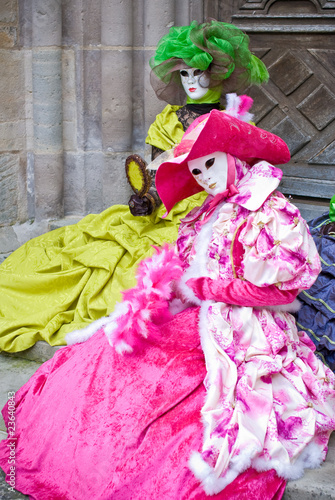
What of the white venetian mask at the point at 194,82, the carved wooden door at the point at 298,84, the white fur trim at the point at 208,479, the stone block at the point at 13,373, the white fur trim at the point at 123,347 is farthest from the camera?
the carved wooden door at the point at 298,84

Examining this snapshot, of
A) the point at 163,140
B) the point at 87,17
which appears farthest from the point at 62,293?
the point at 87,17

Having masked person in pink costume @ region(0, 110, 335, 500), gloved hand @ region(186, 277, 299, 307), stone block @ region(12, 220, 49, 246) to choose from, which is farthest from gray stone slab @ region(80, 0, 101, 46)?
gloved hand @ region(186, 277, 299, 307)

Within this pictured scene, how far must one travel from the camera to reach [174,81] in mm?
3189

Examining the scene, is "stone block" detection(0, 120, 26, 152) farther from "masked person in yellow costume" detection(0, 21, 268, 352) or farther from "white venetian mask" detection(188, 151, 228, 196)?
"white venetian mask" detection(188, 151, 228, 196)

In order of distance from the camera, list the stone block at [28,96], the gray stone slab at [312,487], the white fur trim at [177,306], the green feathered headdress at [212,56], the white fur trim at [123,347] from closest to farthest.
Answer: the gray stone slab at [312,487] < the white fur trim at [123,347] < the white fur trim at [177,306] < the green feathered headdress at [212,56] < the stone block at [28,96]

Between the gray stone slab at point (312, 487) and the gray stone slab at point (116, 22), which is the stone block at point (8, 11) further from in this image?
the gray stone slab at point (312, 487)

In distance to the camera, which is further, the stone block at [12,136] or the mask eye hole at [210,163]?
the stone block at [12,136]

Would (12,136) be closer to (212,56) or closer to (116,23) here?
(116,23)

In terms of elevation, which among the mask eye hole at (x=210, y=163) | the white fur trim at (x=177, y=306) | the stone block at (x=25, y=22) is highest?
the stone block at (x=25, y=22)

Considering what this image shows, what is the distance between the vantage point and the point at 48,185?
3850mm

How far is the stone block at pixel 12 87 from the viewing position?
145 inches

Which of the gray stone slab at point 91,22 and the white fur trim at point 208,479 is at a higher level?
the gray stone slab at point 91,22

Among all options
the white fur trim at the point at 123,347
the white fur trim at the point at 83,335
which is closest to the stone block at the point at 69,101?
the white fur trim at the point at 83,335

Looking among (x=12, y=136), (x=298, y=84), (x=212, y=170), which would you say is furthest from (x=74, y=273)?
(x=298, y=84)
